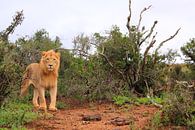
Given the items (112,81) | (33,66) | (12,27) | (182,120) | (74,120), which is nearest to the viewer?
(182,120)

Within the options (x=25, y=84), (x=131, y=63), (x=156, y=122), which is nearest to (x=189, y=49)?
(x=131, y=63)

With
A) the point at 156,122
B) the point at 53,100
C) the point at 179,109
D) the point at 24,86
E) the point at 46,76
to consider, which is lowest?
the point at 156,122

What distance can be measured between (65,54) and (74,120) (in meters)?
6.13

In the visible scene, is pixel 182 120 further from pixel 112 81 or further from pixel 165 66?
pixel 165 66

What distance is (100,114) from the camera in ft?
35.4

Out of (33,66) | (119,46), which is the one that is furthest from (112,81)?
(33,66)

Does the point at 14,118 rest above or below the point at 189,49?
→ below

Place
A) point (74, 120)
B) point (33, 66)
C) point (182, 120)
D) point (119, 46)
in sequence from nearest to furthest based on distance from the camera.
Result: 1. point (182, 120)
2. point (74, 120)
3. point (33, 66)
4. point (119, 46)

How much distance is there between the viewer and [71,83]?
13.6 m

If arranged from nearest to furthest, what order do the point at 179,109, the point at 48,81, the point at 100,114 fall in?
1. the point at 179,109
2. the point at 100,114
3. the point at 48,81

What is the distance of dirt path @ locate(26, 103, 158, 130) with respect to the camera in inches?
348

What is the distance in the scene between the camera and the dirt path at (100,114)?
29.0ft

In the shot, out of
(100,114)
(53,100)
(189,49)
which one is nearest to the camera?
(100,114)

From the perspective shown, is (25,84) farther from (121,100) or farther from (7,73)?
(7,73)
